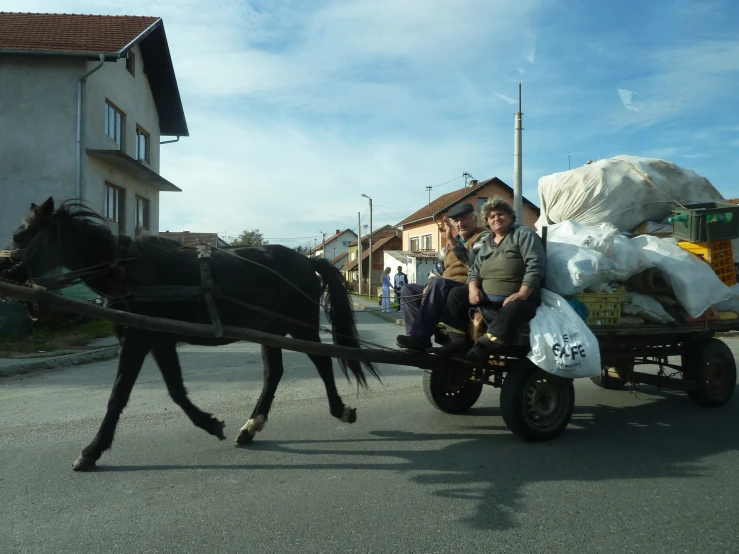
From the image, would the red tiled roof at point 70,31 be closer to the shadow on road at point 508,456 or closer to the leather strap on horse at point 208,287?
the leather strap on horse at point 208,287

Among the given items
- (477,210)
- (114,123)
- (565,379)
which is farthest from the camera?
(477,210)

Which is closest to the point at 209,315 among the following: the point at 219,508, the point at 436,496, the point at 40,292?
the point at 40,292

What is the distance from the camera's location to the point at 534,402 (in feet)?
15.6

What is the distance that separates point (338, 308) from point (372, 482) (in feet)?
6.17

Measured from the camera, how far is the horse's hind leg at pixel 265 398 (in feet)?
15.2

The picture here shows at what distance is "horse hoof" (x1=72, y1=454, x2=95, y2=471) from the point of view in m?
3.99

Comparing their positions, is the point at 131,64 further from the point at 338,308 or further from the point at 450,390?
the point at 450,390

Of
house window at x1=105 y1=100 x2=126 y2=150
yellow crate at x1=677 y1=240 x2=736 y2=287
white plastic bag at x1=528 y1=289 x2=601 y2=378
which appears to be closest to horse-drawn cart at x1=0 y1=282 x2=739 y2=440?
white plastic bag at x1=528 y1=289 x2=601 y2=378

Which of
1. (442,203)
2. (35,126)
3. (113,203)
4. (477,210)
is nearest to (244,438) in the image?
(35,126)

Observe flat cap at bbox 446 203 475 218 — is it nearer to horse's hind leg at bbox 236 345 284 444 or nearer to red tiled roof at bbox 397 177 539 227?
horse's hind leg at bbox 236 345 284 444

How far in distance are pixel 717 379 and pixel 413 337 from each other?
11.5ft

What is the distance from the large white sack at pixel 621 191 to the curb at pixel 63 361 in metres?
7.14

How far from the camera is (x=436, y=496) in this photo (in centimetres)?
359

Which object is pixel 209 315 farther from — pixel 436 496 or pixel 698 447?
pixel 698 447
